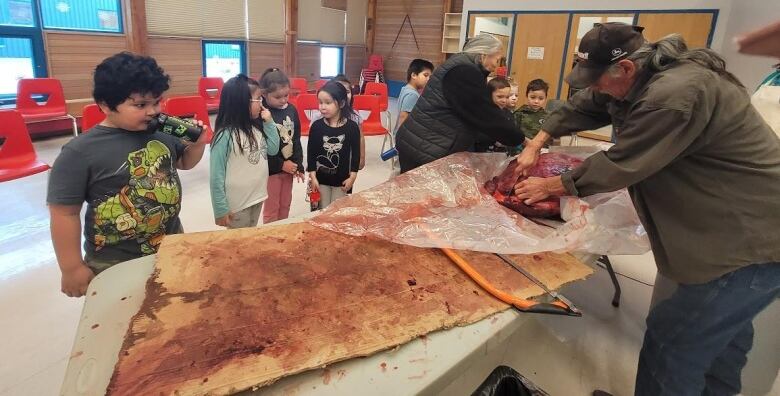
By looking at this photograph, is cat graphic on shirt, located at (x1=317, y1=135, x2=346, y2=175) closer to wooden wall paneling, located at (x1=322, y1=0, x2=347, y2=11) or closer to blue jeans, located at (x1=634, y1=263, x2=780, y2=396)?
blue jeans, located at (x1=634, y1=263, x2=780, y2=396)

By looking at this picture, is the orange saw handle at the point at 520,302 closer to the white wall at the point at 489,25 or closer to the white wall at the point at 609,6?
the white wall at the point at 609,6

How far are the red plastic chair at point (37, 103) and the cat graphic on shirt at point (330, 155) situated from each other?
3211 millimetres

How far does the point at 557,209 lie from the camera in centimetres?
174

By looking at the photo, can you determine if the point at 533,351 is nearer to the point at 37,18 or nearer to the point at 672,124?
the point at 672,124

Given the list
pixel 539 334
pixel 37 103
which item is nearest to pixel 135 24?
pixel 37 103

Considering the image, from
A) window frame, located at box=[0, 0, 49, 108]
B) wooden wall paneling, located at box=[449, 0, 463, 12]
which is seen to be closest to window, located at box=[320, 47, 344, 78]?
wooden wall paneling, located at box=[449, 0, 463, 12]

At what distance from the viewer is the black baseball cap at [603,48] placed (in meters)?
1.29

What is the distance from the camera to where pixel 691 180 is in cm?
125

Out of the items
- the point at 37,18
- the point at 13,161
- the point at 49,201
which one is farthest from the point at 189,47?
the point at 49,201

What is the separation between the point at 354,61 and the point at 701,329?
1013 centimetres

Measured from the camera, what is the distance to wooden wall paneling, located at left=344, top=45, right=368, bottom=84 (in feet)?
33.9

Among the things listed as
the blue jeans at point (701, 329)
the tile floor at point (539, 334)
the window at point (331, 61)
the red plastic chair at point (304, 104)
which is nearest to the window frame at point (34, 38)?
the tile floor at point (539, 334)

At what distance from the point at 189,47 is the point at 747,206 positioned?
7434 millimetres

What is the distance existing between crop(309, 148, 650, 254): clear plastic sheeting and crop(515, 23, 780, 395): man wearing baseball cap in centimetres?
20
